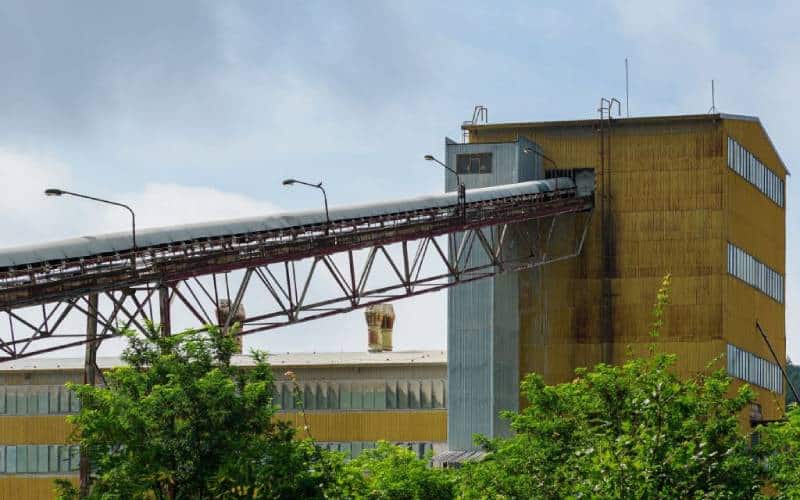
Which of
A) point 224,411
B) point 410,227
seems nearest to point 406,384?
point 410,227

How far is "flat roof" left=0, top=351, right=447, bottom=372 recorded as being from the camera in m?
104

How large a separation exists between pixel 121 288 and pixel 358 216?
1667cm

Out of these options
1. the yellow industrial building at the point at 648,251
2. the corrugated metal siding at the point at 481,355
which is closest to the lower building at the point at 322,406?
the corrugated metal siding at the point at 481,355

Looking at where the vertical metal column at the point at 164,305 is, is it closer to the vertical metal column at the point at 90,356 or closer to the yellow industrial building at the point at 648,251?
the vertical metal column at the point at 90,356

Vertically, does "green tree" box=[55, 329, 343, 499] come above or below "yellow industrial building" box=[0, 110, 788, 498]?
below

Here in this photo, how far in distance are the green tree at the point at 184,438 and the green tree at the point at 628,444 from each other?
7.73 metres

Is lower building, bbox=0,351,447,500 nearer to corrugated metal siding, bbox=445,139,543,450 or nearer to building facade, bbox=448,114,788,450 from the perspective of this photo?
corrugated metal siding, bbox=445,139,543,450

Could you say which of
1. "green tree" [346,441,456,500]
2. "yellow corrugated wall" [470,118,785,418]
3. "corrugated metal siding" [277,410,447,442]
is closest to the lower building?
"corrugated metal siding" [277,410,447,442]

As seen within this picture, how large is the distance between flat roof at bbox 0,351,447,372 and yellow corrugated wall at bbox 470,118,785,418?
14.5 metres

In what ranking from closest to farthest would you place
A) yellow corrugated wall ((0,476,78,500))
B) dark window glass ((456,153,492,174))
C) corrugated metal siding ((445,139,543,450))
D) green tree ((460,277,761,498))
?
green tree ((460,277,761,498)) → corrugated metal siding ((445,139,543,450)) → dark window glass ((456,153,492,174)) → yellow corrugated wall ((0,476,78,500))

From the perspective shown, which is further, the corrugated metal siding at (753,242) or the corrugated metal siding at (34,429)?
the corrugated metal siding at (34,429)

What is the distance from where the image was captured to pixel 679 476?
1580 inches

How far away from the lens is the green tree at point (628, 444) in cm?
3841

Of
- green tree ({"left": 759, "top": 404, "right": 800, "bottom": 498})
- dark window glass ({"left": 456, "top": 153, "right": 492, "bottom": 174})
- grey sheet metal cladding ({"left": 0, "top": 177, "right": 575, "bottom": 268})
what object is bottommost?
green tree ({"left": 759, "top": 404, "right": 800, "bottom": 498})
